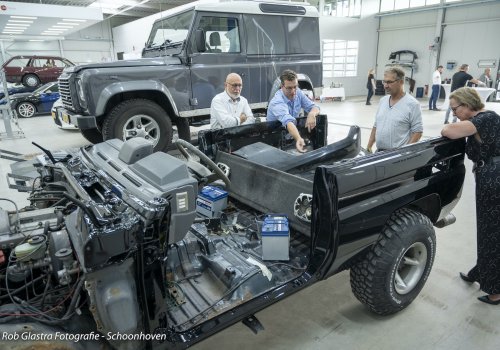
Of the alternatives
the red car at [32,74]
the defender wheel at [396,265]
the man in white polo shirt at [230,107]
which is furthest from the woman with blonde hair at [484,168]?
the red car at [32,74]

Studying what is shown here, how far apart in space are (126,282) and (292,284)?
0.89m

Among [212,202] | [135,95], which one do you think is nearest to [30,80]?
[135,95]

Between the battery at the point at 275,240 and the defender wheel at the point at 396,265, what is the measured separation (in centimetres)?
47

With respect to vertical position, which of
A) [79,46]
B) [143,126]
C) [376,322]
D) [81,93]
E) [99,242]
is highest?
[79,46]

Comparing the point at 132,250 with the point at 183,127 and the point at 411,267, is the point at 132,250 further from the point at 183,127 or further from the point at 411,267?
the point at 183,127

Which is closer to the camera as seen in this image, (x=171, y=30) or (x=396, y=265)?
(x=396, y=265)

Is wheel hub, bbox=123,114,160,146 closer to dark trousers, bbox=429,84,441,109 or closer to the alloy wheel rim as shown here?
the alloy wheel rim

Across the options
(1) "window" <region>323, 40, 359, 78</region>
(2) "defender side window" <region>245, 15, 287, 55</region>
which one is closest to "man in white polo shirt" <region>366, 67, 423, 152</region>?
(2) "defender side window" <region>245, 15, 287, 55</region>

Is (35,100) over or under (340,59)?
under

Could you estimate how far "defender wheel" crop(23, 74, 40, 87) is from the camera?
13.8 metres

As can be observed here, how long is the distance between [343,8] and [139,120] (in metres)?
16.9

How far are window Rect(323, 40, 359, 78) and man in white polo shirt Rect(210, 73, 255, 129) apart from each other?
48.2 feet

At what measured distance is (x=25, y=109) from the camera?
11094mm

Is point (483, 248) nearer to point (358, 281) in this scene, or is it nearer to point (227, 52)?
point (358, 281)
